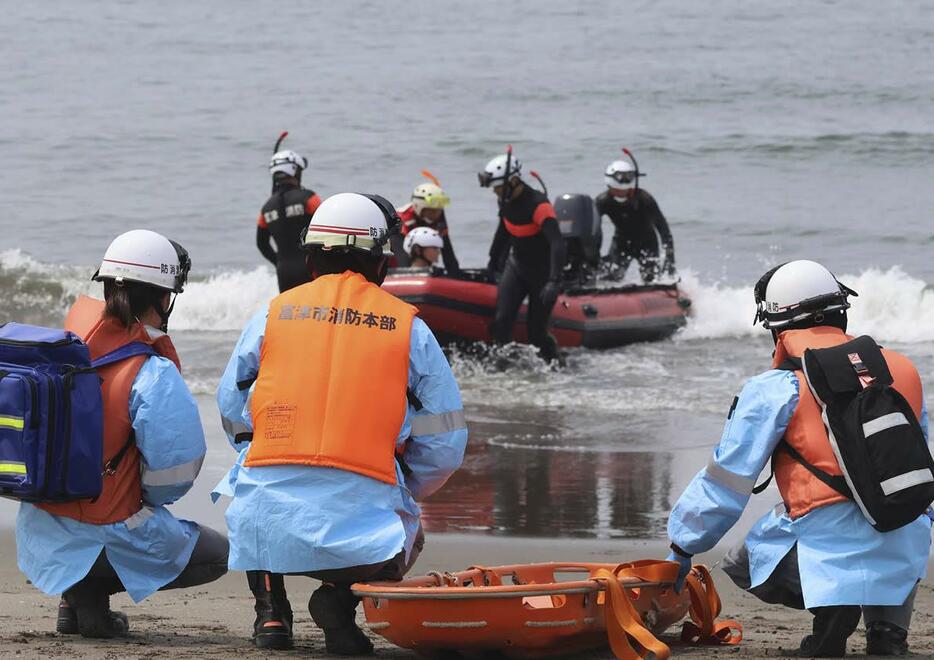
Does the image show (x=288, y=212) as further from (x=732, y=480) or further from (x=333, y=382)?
(x=732, y=480)

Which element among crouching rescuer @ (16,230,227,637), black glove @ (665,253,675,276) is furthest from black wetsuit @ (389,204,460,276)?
crouching rescuer @ (16,230,227,637)

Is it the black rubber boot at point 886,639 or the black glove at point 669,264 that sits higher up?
the black glove at point 669,264

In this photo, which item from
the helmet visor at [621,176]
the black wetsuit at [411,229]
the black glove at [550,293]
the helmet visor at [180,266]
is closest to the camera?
the helmet visor at [180,266]

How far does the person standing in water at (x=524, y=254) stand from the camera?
12.1 m

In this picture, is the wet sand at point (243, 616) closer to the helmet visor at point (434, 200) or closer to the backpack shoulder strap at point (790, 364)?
the backpack shoulder strap at point (790, 364)

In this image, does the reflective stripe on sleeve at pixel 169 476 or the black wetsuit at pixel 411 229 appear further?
the black wetsuit at pixel 411 229

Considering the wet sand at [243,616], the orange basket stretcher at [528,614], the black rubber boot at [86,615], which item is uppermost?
the orange basket stretcher at [528,614]

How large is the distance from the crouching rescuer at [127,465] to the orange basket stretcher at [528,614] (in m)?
0.71

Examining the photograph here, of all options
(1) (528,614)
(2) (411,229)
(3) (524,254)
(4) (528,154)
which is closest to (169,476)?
(1) (528,614)

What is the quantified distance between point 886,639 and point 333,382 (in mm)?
1651

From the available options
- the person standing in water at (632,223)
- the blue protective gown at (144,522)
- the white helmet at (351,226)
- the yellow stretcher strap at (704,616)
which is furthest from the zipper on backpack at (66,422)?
the person standing in water at (632,223)

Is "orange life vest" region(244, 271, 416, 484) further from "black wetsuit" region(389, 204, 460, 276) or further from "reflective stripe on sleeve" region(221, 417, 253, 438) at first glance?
"black wetsuit" region(389, 204, 460, 276)

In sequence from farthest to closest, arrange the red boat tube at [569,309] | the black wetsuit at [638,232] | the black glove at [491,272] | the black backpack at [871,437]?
the black wetsuit at [638,232]
the black glove at [491,272]
the red boat tube at [569,309]
the black backpack at [871,437]

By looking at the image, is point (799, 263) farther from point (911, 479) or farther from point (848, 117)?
point (848, 117)
